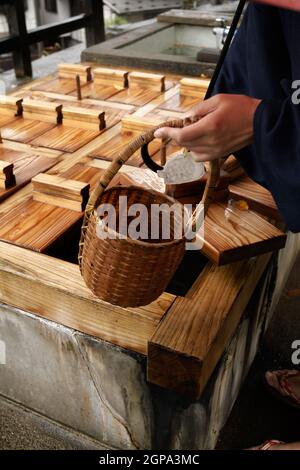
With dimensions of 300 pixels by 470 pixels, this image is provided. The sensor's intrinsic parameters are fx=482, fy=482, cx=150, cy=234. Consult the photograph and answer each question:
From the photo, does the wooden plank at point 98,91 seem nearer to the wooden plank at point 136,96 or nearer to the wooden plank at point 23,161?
the wooden plank at point 136,96

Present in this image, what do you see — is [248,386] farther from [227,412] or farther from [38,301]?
[38,301]

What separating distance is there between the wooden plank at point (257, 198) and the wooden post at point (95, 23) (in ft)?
19.2

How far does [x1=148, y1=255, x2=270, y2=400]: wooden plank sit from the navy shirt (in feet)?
1.36

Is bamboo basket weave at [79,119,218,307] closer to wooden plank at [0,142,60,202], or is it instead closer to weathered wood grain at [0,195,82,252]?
weathered wood grain at [0,195,82,252]

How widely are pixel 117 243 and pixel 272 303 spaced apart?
6.92 ft

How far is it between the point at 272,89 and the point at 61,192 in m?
1.24

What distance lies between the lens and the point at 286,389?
287 cm

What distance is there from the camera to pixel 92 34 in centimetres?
760

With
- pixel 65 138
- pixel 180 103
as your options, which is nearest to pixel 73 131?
pixel 65 138

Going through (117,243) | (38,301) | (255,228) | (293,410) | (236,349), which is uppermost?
(117,243)

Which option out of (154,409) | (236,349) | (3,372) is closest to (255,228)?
(236,349)

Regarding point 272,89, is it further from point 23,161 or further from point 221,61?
point 23,161

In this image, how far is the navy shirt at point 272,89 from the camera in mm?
1821

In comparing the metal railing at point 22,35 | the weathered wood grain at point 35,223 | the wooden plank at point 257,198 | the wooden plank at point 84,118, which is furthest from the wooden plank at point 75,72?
the wooden plank at point 257,198
